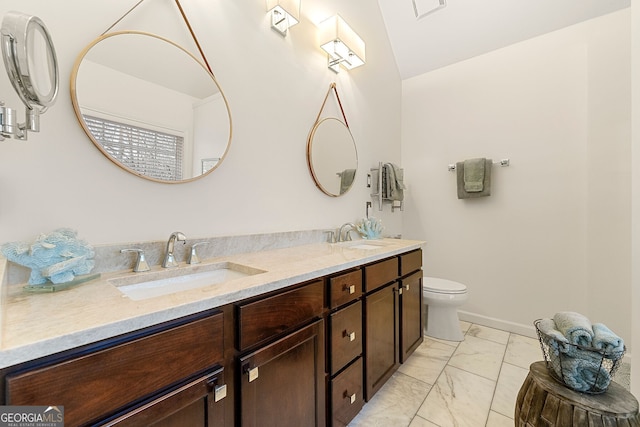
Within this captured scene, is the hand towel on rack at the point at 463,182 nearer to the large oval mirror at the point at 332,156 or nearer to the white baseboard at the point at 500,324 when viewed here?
the large oval mirror at the point at 332,156

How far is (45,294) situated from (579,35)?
3559mm

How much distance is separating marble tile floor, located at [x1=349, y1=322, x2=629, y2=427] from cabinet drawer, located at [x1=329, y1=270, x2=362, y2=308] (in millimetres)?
703

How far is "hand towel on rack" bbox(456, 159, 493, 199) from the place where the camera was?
7.77ft

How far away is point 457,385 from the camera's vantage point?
161 centimetres

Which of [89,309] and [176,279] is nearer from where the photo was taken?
[89,309]

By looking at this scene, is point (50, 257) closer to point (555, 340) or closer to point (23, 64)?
point (23, 64)

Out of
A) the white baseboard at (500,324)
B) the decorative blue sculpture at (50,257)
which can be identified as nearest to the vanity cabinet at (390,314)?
the white baseboard at (500,324)

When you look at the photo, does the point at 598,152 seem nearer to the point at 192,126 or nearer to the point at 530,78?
the point at 530,78

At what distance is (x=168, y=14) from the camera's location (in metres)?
1.13

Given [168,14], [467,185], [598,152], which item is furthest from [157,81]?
[598,152]

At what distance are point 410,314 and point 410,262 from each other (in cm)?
36

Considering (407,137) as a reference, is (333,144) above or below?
below

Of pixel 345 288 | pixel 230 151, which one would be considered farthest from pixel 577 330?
pixel 230 151

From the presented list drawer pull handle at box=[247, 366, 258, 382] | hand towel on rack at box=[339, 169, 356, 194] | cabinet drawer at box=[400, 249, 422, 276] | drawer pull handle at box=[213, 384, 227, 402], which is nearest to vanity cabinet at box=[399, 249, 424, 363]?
cabinet drawer at box=[400, 249, 422, 276]
